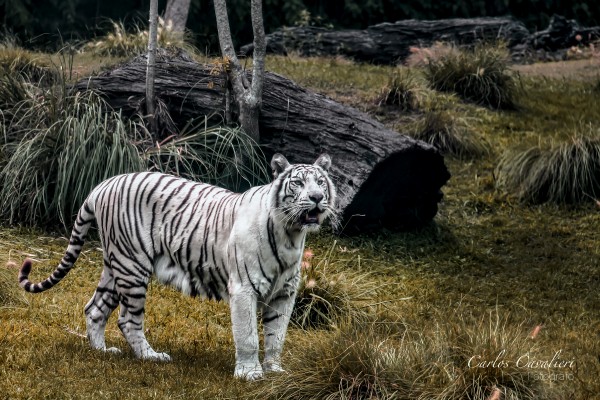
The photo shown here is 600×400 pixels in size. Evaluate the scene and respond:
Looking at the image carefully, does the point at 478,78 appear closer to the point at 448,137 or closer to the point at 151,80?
the point at 448,137

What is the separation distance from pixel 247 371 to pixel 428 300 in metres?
3.27

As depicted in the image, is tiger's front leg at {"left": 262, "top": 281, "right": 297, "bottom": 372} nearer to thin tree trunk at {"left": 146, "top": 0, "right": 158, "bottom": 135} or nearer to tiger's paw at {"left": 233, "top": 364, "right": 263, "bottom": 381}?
tiger's paw at {"left": 233, "top": 364, "right": 263, "bottom": 381}

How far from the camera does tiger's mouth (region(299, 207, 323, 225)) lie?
7.63 m

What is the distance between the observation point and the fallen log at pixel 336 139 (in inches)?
467

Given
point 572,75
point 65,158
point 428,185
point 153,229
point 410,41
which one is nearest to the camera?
point 153,229

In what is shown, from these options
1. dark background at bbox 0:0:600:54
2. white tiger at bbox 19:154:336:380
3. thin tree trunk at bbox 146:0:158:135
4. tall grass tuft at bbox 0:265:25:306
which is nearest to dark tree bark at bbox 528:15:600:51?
dark background at bbox 0:0:600:54

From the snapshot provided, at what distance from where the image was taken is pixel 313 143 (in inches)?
483

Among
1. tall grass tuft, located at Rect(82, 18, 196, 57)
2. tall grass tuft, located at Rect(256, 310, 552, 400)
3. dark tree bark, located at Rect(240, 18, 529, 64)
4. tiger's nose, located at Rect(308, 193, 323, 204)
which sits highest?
tall grass tuft, located at Rect(82, 18, 196, 57)

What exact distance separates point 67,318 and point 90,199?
4.14 ft

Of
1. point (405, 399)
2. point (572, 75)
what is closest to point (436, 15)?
point (572, 75)

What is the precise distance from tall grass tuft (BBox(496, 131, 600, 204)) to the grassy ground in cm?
21

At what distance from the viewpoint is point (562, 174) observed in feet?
43.8

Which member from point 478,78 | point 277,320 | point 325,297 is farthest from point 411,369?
point 478,78

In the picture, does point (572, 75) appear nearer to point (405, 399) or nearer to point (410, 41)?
point (410, 41)
